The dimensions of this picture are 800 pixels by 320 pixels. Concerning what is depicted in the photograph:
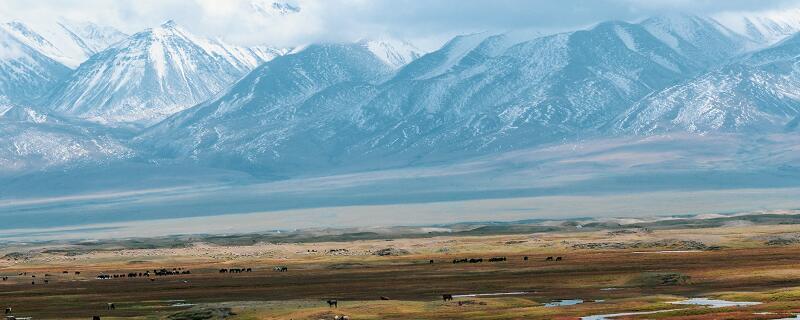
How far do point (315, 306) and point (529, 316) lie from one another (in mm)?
18766

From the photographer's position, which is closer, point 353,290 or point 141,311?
point 141,311

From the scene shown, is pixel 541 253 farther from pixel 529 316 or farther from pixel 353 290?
pixel 529 316

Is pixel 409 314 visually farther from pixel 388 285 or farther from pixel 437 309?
pixel 388 285

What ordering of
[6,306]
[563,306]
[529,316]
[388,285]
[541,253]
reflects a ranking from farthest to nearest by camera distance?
[541,253]
[388,285]
[6,306]
[563,306]
[529,316]

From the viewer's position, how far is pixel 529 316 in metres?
99.9

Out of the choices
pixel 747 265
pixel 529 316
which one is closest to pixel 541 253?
pixel 747 265

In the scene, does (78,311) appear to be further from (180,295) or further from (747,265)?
(747,265)

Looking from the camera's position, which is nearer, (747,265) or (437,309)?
(437,309)

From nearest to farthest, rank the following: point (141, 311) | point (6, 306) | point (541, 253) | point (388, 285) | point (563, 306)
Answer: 1. point (563, 306)
2. point (141, 311)
3. point (6, 306)
4. point (388, 285)
5. point (541, 253)

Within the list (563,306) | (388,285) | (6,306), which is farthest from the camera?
(388,285)

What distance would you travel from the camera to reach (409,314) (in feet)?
348

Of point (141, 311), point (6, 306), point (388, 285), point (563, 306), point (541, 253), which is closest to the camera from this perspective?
point (563, 306)

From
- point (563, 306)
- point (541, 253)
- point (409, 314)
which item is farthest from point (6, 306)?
point (541, 253)

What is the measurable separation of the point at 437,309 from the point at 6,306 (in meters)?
37.2
